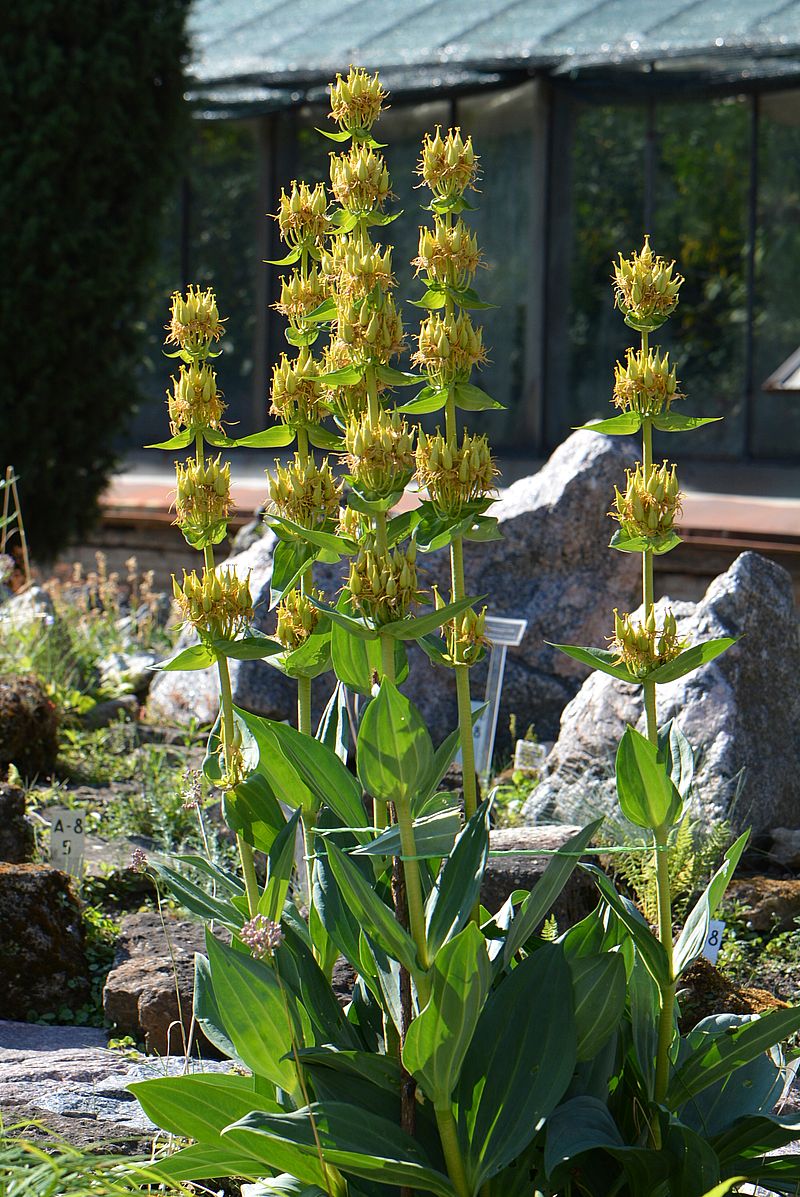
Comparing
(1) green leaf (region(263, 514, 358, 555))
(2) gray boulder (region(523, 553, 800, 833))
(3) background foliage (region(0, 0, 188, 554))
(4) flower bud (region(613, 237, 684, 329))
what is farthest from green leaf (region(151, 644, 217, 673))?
(3) background foliage (region(0, 0, 188, 554))

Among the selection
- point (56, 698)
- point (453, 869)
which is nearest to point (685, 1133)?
point (453, 869)

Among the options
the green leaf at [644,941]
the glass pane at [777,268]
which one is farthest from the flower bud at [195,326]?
the glass pane at [777,268]

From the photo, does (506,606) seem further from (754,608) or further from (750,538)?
(750,538)

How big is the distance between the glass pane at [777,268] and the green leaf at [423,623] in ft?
33.0

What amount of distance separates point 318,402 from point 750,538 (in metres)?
6.37

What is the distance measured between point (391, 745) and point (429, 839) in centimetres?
16

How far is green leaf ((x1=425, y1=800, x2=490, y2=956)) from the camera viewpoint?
1944 mm

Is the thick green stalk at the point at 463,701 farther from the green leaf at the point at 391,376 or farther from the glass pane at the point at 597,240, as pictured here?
the glass pane at the point at 597,240

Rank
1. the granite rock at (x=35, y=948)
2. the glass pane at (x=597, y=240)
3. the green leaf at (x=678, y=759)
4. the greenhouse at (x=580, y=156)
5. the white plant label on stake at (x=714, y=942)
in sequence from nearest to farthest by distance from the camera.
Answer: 1. the green leaf at (x=678, y=759)
2. the white plant label on stake at (x=714, y=942)
3. the granite rock at (x=35, y=948)
4. the greenhouse at (x=580, y=156)
5. the glass pane at (x=597, y=240)

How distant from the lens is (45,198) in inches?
311

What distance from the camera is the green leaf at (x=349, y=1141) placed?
1914 mm

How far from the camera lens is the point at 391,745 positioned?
1.84 metres

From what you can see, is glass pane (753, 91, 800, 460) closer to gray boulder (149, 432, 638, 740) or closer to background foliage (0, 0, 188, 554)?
background foliage (0, 0, 188, 554)

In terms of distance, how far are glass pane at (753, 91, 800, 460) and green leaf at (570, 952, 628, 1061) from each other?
9.88 metres
